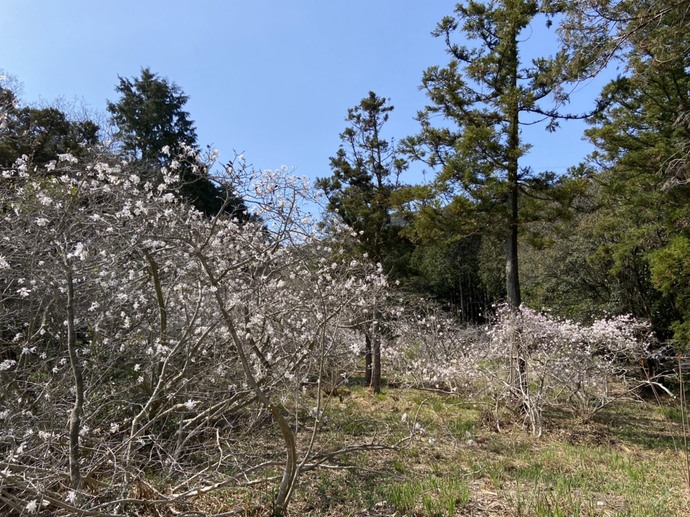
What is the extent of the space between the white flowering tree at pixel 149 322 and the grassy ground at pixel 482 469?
46 cm

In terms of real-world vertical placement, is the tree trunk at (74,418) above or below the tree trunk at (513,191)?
below

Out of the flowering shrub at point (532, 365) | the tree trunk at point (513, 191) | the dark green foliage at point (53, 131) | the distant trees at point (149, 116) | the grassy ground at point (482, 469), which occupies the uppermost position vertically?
the distant trees at point (149, 116)

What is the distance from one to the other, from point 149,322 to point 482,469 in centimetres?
389

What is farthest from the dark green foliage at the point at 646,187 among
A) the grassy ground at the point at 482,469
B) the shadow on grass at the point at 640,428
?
the grassy ground at the point at 482,469

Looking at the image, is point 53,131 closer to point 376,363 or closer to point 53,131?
point 53,131

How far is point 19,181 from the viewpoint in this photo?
5863 mm

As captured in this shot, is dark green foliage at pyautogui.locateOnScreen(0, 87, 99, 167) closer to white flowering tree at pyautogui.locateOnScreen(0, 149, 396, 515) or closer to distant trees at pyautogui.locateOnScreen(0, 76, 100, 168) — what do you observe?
distant trees at pyautogui.locateOnScreen(0, 76, 100, 168)

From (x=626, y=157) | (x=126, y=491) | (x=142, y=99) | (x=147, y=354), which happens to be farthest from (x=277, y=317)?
(x=142, y=99)

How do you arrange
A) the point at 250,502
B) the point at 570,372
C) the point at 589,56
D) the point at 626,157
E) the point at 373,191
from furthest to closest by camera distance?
1. the point at 373,191
2. the point at 626,157
3. the point at 570,372
4. the point at 589,56
5. the point at 250,502

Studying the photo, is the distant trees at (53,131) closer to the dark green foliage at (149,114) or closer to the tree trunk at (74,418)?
the dark green foliage at (149,114)

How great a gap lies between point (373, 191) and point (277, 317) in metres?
5.56

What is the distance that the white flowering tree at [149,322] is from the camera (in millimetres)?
3326

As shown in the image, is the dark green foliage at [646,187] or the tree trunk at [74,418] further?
the dark green foliage at [646,187]

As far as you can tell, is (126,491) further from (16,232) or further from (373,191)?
(373,191)
